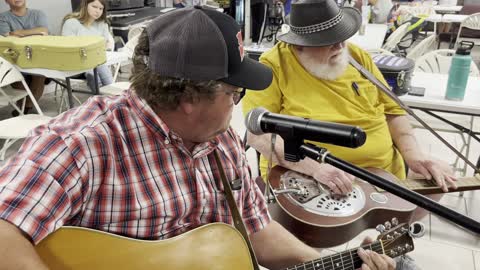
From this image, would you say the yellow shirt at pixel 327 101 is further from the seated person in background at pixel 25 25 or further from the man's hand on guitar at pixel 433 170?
the seated person in background at pixel 25 25

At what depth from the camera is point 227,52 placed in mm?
855

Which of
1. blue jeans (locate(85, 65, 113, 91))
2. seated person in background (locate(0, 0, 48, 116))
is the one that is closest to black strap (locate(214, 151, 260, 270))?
blue jeans (locate(85, 65, 113, 91))

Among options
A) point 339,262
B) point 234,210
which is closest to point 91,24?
point 234,210

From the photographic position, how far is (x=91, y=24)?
3.99m

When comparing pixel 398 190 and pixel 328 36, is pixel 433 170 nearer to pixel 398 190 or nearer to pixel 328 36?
pixel 328 36

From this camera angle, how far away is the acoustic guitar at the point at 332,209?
142 centimetres

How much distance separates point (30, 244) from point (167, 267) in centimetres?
33

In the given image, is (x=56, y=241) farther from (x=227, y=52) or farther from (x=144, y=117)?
(x=227, y=52)

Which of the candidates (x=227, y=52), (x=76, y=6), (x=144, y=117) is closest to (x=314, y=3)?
(x=227, y=52)

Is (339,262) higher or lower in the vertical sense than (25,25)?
lower

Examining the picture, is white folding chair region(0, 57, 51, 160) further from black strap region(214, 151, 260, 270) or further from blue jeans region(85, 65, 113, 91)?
black strap region(214, 151, 260, 270)

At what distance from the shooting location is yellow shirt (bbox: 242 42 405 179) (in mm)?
1732

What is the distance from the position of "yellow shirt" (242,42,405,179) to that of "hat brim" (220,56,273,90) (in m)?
0.77

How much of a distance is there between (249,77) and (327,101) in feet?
3.16
